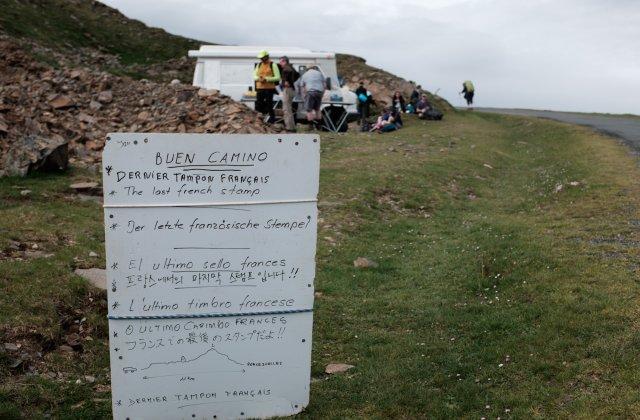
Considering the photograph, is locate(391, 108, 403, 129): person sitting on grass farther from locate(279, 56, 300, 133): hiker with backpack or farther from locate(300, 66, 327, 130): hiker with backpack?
locate(279, 56, 300, 133): hiker with backpack

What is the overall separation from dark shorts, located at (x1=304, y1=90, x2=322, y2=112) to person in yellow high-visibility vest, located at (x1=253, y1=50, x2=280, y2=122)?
3.54 ft

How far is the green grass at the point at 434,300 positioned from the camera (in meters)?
5.39

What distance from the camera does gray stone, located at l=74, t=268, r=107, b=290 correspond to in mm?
7508

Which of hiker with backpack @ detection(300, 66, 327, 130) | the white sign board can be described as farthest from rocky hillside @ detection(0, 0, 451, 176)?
the white sign board

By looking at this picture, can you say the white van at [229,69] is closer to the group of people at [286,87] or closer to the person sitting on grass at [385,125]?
the person sitting on grass at [385,125]

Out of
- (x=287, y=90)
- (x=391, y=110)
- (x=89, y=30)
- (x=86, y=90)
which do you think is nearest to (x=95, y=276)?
(x=287, y=90)

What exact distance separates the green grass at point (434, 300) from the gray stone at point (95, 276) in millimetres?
219

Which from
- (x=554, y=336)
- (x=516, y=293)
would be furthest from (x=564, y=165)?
(x=554, y=336)

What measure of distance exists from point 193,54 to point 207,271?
18.5 meters

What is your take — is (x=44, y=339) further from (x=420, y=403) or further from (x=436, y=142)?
(x=436, y=142)

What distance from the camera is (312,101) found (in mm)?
20844

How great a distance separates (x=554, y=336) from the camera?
6145 mm

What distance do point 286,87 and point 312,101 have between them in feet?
5.19

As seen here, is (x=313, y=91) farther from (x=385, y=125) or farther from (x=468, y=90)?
(x=468, y=90)
